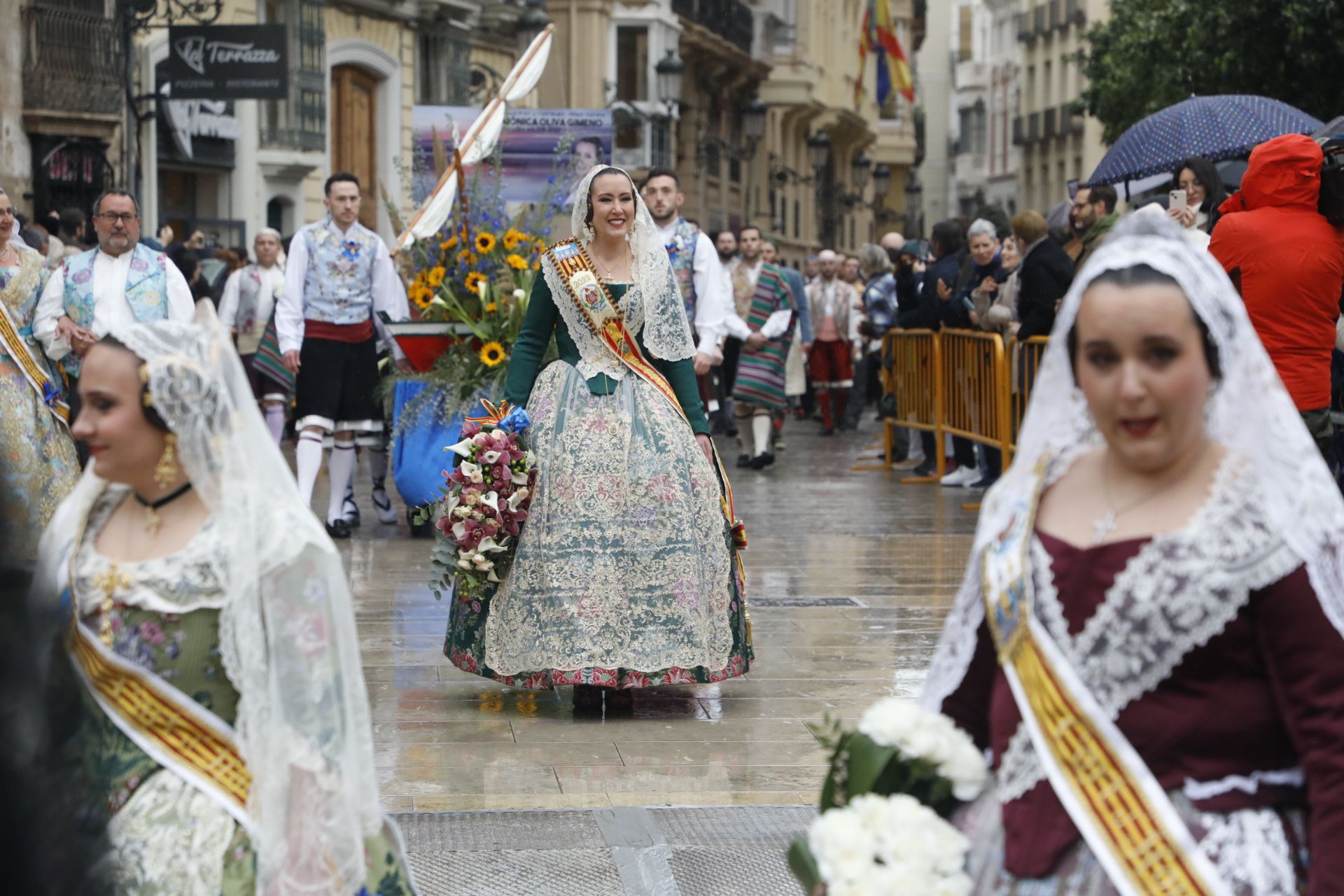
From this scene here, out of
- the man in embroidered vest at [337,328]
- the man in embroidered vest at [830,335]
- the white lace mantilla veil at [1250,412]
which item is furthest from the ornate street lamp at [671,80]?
the white lace mantilla veil at [1250,412]

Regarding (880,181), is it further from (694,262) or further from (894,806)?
(894,806)

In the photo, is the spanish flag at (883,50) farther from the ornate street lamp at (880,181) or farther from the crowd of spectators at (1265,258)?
the crowd of spectators at (1265,258)

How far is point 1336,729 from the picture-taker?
263cm

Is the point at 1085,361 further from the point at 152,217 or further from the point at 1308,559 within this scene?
the point at 152,217

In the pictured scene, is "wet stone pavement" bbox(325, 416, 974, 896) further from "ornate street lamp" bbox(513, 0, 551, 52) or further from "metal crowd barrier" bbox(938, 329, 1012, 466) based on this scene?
"ornate street lamp" bbox(513, 0, 551, 52)

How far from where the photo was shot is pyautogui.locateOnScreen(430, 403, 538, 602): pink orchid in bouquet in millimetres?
6723

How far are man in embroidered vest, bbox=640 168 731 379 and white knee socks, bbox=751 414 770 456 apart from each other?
4851mm

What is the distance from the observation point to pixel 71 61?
18984 mm

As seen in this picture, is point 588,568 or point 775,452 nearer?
point 588,568

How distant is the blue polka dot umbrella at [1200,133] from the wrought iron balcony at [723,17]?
27640mm

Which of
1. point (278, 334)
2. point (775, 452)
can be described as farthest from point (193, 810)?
point (775, 452)

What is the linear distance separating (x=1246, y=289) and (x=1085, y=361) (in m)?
4.89

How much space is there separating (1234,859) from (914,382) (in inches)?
535

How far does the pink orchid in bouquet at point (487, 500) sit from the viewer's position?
6.72 m
